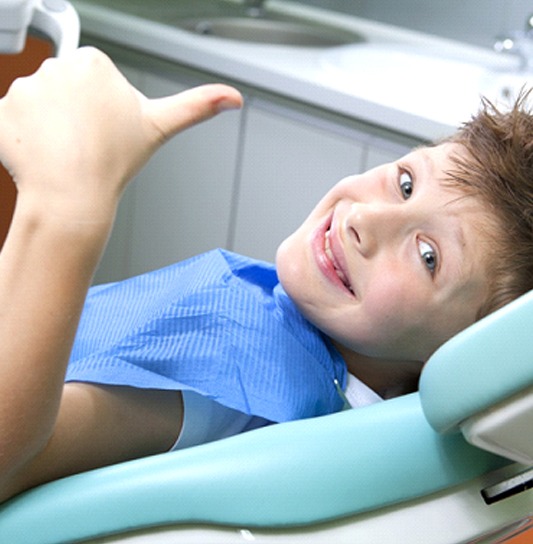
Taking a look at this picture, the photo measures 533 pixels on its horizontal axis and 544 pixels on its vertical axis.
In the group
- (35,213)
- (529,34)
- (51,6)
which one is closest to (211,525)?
(35,213)

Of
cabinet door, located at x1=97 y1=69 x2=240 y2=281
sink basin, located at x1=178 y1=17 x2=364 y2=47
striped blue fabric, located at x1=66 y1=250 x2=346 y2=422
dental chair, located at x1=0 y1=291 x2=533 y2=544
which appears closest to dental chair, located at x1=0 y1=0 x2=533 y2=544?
dental chair, located at x1=0 y1=291 x2=533 y2=544

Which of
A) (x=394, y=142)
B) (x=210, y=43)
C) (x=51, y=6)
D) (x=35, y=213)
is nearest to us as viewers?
(x=35, y=213)

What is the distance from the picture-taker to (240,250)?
2.48 metres

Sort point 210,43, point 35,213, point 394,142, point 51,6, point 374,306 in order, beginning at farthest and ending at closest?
point 210,43
point 394,142
point 51,6
point 374,306
point 35,213

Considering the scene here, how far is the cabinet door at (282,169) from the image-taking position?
7.30 feet

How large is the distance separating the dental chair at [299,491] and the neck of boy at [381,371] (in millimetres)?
270

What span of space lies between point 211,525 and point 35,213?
0.27 meters

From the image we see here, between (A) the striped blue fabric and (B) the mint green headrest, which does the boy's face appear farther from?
(B) the mint green headrest

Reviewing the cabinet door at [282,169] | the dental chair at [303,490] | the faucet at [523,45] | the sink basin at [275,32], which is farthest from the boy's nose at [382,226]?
the sink basin at [275,32]

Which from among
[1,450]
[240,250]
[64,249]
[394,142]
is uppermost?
[64,249]

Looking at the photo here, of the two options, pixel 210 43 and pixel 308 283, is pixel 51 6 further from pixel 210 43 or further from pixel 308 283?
pixel 210 43

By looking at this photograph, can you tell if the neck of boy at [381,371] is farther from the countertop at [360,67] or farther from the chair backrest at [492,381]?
the countertop at [360,67]

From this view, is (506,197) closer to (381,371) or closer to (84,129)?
(381,371)

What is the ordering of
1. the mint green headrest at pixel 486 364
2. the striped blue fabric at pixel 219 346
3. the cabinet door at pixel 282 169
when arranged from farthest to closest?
1. the cabinet door at pixel 282 169
2. the striped blue fabric at pixel 219 346
3. the mint green headrest at pixel 486 364
